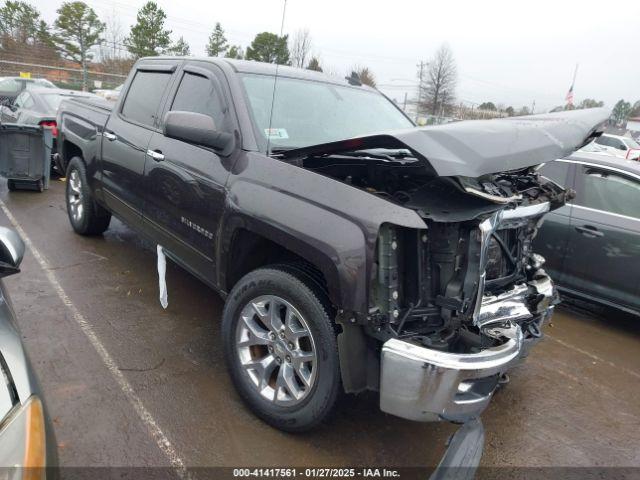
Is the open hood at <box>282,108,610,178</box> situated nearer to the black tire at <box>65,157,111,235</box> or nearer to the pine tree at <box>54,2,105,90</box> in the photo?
the black tire at <box>65,157,111,235</box>

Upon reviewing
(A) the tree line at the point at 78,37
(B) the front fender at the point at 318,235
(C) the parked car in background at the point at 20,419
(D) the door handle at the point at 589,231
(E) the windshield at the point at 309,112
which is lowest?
(C) the parked car in background at the point at 20,419

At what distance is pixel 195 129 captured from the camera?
2857 mm

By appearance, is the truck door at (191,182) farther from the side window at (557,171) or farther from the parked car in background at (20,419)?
the side window at (557,171)

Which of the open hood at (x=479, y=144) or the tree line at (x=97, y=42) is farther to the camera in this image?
the tree line at (x=97, y=42)

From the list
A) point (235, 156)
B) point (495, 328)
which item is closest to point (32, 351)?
point (235, 156)

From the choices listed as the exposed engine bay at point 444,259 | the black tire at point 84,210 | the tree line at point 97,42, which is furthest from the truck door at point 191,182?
the tree line at point 97,42

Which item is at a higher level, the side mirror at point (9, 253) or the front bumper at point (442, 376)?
the side mirror at point (9, 253)

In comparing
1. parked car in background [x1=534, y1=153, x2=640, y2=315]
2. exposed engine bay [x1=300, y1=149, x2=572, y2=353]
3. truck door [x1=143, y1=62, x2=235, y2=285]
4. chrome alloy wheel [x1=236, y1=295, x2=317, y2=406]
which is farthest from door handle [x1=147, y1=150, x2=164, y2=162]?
parked car in background [x1=534, y1=153, x2=640, y2=315]

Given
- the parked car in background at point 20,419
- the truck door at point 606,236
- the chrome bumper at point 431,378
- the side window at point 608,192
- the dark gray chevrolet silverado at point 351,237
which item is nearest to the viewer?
the parked car in background at point 20,419

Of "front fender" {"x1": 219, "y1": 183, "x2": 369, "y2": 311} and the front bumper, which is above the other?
"front fender" {"x1": 219, "y1": 183, "x2": 369, "y2": 311}

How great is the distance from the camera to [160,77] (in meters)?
4.13

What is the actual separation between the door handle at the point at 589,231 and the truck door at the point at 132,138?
13.4 feet

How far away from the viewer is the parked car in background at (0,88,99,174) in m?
8.74

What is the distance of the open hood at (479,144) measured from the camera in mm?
2123
